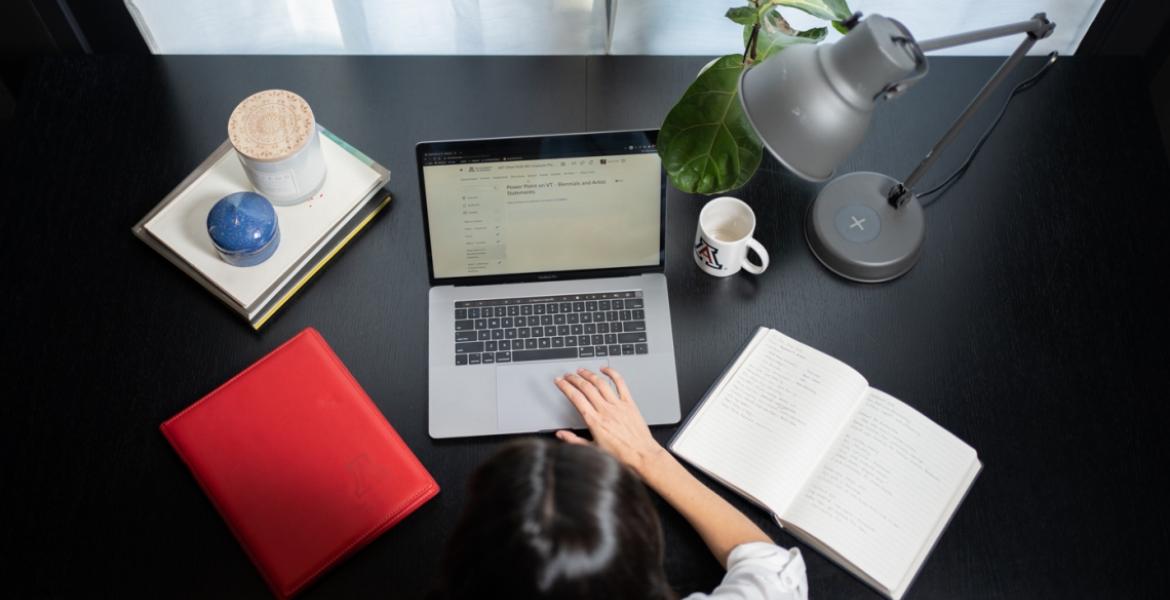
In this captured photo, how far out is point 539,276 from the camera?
1.32m

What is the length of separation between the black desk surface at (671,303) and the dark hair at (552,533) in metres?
0.26

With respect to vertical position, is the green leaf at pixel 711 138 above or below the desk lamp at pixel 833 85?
below

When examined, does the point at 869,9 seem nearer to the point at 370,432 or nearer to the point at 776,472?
the point at 776,472

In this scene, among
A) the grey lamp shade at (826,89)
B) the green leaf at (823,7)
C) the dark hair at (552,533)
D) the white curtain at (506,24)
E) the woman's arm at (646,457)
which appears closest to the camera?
the dark hair at (552,533)

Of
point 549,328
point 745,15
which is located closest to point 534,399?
point 549,328

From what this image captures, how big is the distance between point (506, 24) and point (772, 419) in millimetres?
861

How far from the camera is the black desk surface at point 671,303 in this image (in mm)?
1167

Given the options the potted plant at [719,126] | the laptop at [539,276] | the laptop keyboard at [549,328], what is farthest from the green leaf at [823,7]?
the laptop keyboard at [549,328]

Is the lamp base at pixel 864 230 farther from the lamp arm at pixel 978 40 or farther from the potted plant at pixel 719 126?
the potted plant at pixel 719 126

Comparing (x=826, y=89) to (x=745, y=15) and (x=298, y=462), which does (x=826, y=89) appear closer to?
(x=745, y=15)

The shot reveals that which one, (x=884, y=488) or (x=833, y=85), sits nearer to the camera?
(x=833, y=85)

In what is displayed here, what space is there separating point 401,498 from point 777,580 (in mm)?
467

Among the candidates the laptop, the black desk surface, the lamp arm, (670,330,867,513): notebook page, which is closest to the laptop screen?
the laptop

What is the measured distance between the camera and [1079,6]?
5.47 feet
